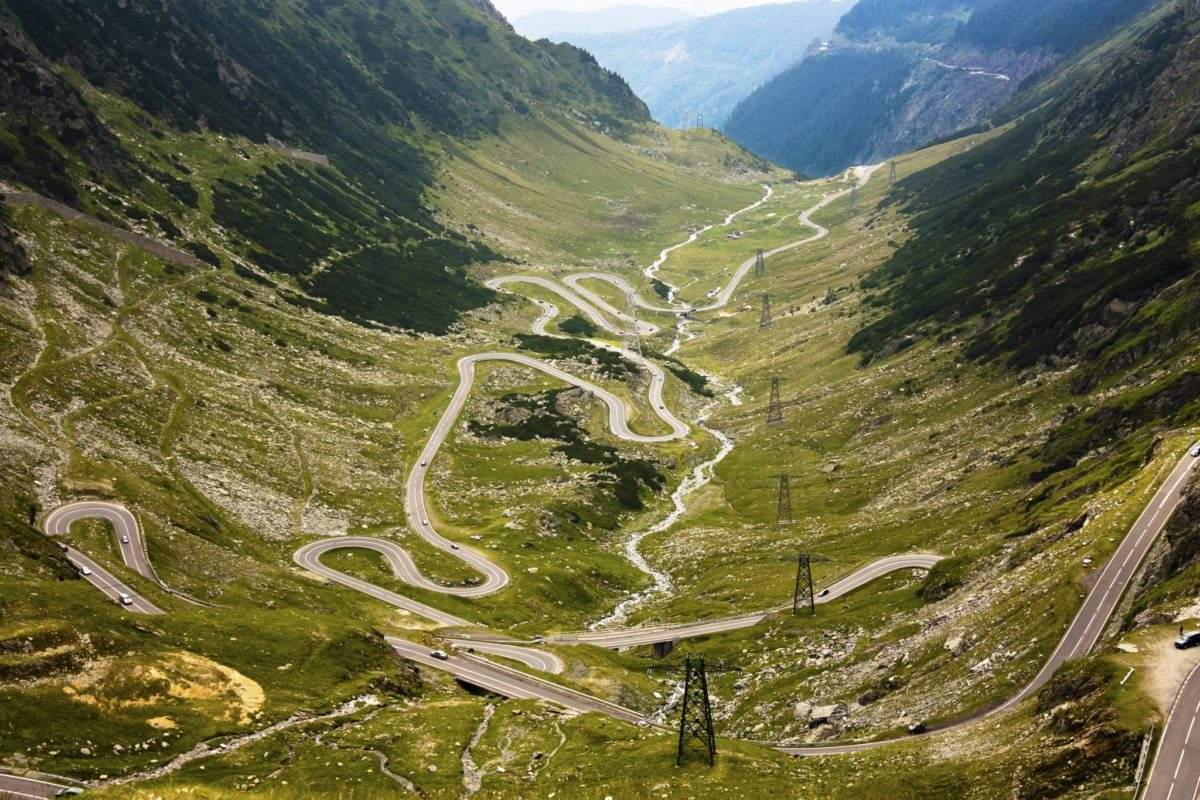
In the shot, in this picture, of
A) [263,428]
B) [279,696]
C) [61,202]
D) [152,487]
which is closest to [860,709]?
[279,696]

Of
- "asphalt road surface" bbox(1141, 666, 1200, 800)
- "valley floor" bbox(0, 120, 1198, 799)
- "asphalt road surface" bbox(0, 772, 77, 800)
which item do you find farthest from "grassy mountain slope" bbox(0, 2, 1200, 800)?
"asphalt road surface" bbox(0, 772, 77, 800)

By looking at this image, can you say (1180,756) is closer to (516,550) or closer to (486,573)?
(486,573)

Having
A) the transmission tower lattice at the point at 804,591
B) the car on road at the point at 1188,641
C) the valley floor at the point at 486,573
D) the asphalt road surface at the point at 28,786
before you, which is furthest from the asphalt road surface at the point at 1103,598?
the asphalt road surface at the point at 28,786

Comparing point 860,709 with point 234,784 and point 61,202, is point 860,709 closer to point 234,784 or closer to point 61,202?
point 234,784

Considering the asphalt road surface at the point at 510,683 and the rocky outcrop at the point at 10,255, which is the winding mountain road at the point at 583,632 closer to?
the asphalt road surface at the point at 510,683

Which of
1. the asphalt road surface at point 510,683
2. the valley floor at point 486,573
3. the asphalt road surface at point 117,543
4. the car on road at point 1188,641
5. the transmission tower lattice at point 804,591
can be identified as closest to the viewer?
the car on road at point 1188,641

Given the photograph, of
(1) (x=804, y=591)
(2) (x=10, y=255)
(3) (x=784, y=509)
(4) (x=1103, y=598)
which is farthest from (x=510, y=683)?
(2) (x=10, y=255)
